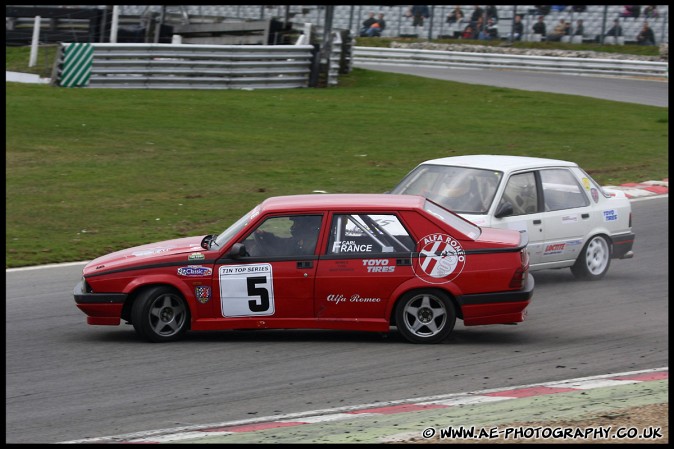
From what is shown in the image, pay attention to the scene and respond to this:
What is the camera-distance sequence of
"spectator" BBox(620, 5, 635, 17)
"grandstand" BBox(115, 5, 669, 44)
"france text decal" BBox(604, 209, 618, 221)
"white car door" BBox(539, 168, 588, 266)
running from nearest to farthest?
"white car door" BBox(539, 168, 588, 266) → "france text decal" BBox(604, 209, 618, 221) → "spectator" BBox(620, 5, 635, 17) → "grandstand" BBox(115, 5, 669, 44)

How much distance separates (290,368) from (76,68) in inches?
831

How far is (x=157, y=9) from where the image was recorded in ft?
134

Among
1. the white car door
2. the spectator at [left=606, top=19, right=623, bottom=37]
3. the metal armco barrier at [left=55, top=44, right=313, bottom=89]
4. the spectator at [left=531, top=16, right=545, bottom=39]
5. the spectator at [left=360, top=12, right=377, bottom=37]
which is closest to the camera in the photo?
the white car door

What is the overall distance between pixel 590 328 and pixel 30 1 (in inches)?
1267

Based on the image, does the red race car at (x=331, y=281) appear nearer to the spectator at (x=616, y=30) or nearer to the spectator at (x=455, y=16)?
the spectator at (x=616, y=30)

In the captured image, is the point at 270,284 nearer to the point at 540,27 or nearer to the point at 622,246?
the point at 622,246

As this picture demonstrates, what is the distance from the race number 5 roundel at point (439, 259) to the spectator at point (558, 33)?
32.8m

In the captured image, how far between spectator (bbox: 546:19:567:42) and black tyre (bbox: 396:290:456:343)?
3298 cm

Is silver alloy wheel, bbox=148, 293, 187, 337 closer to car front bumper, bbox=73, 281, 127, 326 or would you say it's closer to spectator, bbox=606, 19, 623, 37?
car front bumper, bbox=73, 281, 127, 326

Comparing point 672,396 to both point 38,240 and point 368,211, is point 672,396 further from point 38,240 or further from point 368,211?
point 38,240

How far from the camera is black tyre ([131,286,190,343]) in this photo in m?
9.11

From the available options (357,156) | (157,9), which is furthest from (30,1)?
(357,156)

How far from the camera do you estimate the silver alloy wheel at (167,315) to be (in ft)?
30.0

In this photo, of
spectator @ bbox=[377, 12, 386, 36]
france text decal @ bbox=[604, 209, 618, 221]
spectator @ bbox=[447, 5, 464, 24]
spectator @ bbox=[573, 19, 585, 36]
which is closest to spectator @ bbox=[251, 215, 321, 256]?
france text decal @ bbox=[604, 209, 618, 221]
